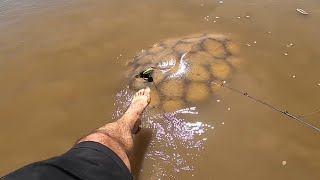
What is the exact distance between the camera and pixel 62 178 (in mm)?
1580

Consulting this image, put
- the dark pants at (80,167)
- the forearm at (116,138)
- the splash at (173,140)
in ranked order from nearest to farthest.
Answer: the dark pants at (80,167) → the forearm at (116,138) → the splash at (173,140)

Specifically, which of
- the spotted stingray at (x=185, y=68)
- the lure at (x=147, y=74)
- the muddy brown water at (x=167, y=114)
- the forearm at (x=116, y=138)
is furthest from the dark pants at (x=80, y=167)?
the lure at (x=147, y=74)

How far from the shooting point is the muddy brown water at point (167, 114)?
277 centimetres

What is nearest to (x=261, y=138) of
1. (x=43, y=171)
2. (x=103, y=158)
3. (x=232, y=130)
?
(x=232, y=130)

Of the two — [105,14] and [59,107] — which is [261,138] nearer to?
[59,107]

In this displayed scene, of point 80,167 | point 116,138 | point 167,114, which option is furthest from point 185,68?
point 80,167

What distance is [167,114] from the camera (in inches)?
123

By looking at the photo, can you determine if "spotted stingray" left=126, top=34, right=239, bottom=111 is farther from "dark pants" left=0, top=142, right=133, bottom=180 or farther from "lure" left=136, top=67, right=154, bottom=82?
"dark pants" left=0, top=142, right=133, bottom=180

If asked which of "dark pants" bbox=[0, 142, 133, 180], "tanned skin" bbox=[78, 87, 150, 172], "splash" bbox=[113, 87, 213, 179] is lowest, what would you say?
"splash" bbox=[113, 87, 213, 179]

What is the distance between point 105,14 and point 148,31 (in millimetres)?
774

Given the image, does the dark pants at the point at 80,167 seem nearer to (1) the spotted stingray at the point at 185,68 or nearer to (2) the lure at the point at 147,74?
(1) the spotted stingray at the point at 185,68

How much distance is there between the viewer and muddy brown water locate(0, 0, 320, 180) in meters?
2.77

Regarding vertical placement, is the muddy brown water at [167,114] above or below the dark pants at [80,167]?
below

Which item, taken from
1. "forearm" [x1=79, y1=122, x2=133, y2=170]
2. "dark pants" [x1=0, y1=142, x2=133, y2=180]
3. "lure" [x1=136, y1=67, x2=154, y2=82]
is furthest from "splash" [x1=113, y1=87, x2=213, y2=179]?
"dark pants" [x1=0, y1=142, x2=133, y2=180]
